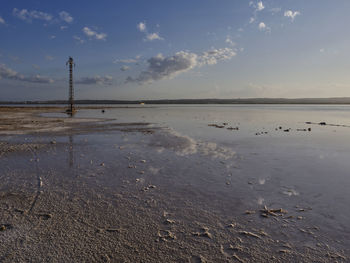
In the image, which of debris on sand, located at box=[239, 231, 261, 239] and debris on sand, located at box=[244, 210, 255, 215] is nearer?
debris on sand, located at box=[239, 231, 261, 239]

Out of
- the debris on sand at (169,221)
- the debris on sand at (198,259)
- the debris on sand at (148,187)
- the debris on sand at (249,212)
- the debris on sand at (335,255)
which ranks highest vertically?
the debris on sand at (148,187)

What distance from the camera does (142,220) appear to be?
5324mm

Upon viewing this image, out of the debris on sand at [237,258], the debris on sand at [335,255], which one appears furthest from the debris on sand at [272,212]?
the debris on sand at [237,258]

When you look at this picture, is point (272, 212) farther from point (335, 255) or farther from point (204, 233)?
point (204, 233)

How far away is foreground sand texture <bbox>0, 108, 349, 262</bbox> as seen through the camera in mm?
4125

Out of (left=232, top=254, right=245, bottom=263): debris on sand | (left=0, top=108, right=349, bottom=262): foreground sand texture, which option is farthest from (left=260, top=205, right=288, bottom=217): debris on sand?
(left=232, top=254, right=245, bottom=263): debris on sand

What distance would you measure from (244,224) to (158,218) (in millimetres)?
2119

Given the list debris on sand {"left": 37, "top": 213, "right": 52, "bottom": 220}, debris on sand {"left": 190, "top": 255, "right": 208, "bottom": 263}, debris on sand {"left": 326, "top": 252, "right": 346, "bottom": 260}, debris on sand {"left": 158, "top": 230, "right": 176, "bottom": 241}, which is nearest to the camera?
debris on sand {"left": 190, "top": 255, "right": 208, "bottom": 263}

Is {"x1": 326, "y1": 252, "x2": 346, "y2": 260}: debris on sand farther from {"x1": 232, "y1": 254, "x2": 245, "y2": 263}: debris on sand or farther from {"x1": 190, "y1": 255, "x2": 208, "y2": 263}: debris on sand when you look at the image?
{"x1": 190, "y1": 255, "x2": 208, "y2": 263}: debris on sand

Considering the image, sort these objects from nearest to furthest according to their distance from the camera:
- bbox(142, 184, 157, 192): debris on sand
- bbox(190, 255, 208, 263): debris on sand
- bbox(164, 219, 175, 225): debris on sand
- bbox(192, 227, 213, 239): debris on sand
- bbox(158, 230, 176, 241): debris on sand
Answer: bbox(190, 255, 208, 263): debris on sand, bbox(158, 230, 176, 241): debris on sand, bbox(192, 227, 213, 239): debris on sand, bbox(164, 219, 175, 225): debris on sand, bbox(142, 184, 157, 192): debris on sand

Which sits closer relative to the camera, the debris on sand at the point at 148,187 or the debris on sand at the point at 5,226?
the debris on sand at the point at 5,226

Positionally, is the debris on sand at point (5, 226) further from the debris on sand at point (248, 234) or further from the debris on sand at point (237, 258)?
the debris on sand at point (248, 234)

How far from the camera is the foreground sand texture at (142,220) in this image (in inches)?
162

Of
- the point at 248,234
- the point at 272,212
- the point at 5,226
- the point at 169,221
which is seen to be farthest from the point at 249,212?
the point at 5,226
